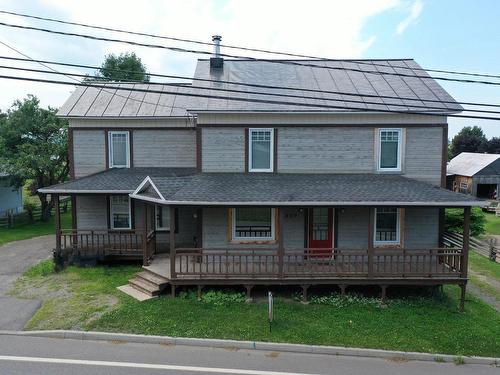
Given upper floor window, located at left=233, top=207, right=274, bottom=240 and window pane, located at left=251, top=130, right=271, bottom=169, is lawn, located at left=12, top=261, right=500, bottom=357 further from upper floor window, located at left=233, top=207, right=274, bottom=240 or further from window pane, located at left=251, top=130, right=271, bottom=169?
window pane, located at left=251, top=130, right=271, bottom=169

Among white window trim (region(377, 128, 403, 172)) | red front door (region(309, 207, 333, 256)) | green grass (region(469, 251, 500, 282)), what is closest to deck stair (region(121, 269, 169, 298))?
red front door (region(309, 207, 333, 256))

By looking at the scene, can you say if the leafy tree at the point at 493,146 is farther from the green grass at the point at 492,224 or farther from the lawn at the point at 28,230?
the lawn at the point at 28,230

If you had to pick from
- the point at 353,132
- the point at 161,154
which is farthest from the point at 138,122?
the point at 353,132

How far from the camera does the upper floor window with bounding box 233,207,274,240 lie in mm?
14352

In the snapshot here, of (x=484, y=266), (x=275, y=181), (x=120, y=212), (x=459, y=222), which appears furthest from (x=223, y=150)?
(x=459, y=222)

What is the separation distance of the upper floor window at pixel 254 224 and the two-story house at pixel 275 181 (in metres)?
0.04

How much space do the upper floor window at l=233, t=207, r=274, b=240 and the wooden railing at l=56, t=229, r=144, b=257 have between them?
3.66 metres

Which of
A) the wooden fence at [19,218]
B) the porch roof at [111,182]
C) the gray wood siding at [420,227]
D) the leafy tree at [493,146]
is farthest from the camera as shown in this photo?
the leafy tree at [493,146]

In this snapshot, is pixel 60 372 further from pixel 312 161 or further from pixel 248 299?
pixel 312 161

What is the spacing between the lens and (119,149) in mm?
17859

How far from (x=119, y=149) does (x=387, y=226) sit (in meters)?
11.5

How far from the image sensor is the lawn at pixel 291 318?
33.4ft

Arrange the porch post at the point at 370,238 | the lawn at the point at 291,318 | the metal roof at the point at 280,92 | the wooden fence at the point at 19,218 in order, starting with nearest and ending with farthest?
1. the lawn at the point at 291,318
2. the porch post at the point at 370,238
3. the metal roof at the point at 280,92
4. the wooden fence at the point at 19,218

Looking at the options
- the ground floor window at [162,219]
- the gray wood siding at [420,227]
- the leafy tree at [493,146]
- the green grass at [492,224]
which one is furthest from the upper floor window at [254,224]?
the leafy tree at [493,146]
